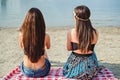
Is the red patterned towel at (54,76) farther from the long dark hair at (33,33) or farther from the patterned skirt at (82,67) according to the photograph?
the long dark hair at (33,33)

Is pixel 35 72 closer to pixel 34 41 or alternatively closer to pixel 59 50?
pixel 34 41

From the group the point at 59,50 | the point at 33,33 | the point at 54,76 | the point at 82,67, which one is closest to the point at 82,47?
the point at 82,67

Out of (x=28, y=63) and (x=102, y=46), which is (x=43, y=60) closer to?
(x=28, y=63)

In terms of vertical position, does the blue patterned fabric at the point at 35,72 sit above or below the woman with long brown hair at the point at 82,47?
below

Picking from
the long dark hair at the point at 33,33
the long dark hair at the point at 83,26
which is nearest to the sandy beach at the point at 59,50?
the long dark hair at the point at 83,26

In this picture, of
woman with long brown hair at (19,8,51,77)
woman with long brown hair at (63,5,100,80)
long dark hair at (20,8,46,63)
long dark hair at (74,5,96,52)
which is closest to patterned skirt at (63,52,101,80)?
woman with long brown hair at (63,5,100,80)

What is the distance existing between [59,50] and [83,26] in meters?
3.23

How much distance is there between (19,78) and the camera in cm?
516

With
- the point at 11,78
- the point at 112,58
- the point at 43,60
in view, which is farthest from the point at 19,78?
the point at 112,58

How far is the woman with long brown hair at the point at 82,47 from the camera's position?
4.95 meters

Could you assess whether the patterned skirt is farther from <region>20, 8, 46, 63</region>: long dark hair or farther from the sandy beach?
the sandy beach

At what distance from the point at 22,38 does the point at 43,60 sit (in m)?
0.48

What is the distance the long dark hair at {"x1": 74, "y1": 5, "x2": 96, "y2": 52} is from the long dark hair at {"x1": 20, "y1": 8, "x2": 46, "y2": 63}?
544 mm

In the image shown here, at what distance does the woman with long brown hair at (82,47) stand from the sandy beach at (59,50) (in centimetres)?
105
